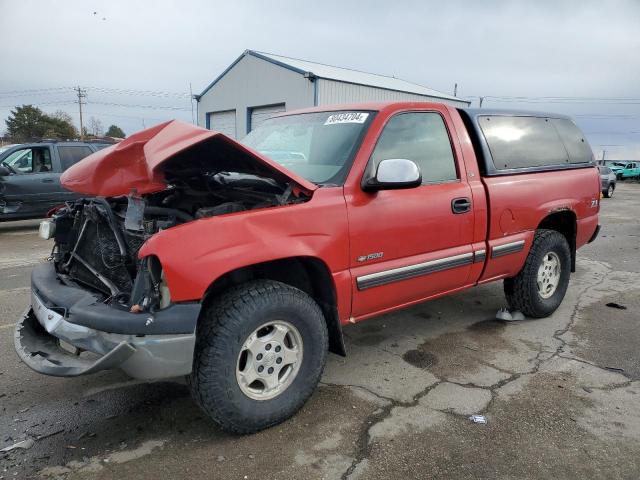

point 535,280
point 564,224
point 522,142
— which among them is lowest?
point 535,280

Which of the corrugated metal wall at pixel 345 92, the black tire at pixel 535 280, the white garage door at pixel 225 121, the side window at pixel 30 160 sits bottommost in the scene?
the black tire at pixel 535 280

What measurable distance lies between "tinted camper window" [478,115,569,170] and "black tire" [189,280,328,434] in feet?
7.38

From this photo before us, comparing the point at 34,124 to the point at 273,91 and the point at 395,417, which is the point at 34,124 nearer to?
the point at 273,91

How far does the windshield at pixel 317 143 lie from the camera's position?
3.25 metres

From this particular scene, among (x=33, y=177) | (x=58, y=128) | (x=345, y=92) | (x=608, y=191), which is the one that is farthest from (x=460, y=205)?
(x=58, y=128)

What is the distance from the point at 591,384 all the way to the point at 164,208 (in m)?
3.11

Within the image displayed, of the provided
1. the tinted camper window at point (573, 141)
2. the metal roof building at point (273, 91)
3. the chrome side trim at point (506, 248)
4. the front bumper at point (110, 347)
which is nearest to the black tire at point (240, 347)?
the front bumper at point (110, 347)

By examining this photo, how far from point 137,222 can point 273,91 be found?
20.1 metres

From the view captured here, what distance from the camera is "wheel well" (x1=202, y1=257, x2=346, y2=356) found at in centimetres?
296

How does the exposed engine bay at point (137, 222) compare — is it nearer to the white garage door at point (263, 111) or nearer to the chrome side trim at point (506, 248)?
the chrome side trim at point (506, 248)

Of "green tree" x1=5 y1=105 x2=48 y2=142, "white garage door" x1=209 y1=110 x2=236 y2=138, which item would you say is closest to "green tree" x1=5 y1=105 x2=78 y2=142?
"green tree" x1=5 y1=105 x2=48 y2=142

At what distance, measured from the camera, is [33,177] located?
32.9ft

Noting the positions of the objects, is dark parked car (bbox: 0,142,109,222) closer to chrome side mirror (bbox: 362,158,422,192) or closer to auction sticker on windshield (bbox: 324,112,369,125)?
auction sticker on windshield (bbox: 324,112,369,125)

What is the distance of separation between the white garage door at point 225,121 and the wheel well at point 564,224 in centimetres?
2075
